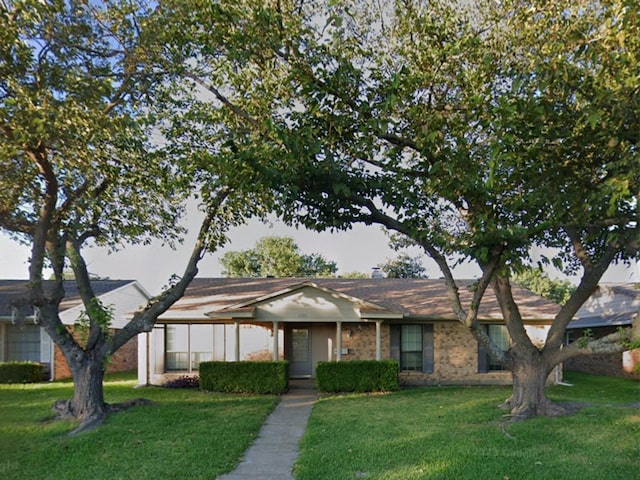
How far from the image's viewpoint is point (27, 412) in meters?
11.1

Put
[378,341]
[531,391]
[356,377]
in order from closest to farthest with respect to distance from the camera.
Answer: [531,391] → [356,377] → [378,341]

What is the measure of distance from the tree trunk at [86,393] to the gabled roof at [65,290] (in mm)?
9239

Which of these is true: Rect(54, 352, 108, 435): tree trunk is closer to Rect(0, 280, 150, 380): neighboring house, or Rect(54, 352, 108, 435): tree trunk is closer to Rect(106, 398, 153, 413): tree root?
Rect(106, 398, 153, 413): tree root

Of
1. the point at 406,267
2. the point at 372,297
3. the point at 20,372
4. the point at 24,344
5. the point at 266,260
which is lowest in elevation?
the point at 20,372

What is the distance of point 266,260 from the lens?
39.1 m

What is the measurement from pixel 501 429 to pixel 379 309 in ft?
21.5

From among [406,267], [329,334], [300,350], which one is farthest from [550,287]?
[300,350]

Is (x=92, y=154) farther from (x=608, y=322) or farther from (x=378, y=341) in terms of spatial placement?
(x=608, y=322)

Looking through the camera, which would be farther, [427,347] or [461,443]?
[427,347]

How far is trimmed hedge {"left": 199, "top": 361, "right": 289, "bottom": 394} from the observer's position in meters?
14.3

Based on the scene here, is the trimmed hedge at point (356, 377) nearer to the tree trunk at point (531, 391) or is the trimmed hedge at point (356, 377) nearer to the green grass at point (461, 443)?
the green grass at point (461, 443)

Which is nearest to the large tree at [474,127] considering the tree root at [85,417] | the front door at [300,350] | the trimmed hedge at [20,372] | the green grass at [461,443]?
the green grass at [461,443]

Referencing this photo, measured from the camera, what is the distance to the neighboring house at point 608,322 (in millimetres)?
18297

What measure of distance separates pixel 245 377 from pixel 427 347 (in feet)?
19.9
